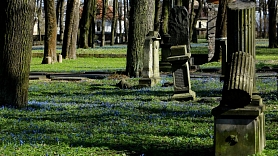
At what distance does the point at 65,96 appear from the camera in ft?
52.5

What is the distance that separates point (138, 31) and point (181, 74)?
684 cm

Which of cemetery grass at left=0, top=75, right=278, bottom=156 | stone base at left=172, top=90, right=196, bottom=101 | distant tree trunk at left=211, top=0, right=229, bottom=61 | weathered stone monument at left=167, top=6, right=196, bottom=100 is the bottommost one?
cemetery grass at left=0, top=75, right=278, bottom=156

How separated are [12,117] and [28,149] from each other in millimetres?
3584

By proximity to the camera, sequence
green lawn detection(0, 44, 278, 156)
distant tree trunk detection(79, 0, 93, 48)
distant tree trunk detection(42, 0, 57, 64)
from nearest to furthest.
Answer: green lawn detection(0, 44, 278, 156) < distant tree trunk detection(42, 0, 57, 64) < distant tree trunk detection(79, 0, 93, 48)

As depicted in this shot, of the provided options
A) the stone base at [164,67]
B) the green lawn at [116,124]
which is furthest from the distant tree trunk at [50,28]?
the green lawn at [116,124]

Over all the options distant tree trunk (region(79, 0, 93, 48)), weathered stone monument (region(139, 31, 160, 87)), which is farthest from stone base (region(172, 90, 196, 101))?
distant tree trunk (region(79, 0, 93, 48))

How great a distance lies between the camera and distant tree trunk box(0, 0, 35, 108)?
494 inches

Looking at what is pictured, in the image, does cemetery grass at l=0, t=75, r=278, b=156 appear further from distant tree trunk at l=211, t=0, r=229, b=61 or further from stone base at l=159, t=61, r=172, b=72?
distant tree trunk at l=211, t=0, r=229, b=61

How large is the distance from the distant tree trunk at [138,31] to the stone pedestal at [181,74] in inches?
261

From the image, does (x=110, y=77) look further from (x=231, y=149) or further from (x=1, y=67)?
(x=231, y=149)

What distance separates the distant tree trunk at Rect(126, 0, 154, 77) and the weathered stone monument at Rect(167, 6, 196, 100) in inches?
258

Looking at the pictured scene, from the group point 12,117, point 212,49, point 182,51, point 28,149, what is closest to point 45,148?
point 28,149

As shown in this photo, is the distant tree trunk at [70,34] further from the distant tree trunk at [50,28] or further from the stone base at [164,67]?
the stone base at [164,67]

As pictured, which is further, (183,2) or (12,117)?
(183,2)
